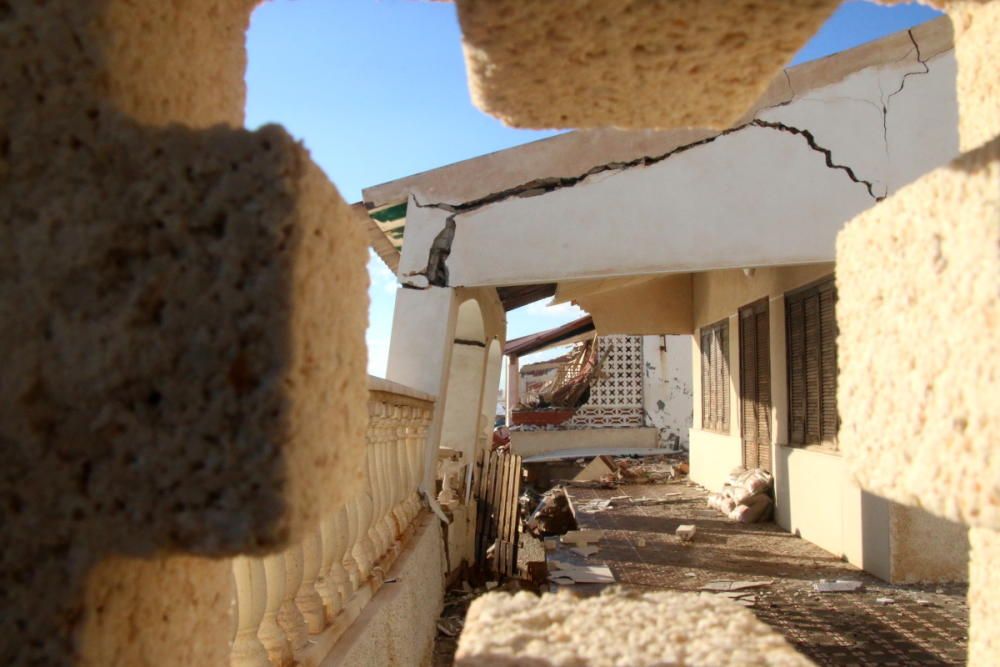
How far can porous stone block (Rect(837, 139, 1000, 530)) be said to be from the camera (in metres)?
0.82

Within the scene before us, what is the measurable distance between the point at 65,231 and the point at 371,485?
2679mm

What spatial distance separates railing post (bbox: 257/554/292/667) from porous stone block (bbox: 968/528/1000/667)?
5.36 feet

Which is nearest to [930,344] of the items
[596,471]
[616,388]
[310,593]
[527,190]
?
[310,593]

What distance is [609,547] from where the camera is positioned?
699 cm

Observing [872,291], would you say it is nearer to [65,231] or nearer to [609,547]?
[65,231]

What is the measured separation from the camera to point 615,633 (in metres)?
1.03

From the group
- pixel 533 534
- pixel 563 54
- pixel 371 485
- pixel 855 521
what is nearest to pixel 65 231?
pixel 563 54

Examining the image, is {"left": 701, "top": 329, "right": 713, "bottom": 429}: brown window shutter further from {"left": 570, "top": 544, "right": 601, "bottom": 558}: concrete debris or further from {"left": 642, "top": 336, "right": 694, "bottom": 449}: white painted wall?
{"left": 642, "top": 336, "right": 694, "bottom": 449}: white painted wall

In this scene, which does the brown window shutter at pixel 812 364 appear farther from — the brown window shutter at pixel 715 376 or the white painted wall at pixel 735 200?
the brown window shutter at pixel 715 376

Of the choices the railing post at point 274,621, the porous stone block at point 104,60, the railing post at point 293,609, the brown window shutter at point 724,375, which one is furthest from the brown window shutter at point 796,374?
the porous stone block at point 104,60

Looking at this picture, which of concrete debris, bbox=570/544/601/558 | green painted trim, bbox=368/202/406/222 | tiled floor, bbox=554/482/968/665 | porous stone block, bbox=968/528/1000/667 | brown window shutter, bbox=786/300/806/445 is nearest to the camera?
porous stone block, bbox=968/528/1000/667

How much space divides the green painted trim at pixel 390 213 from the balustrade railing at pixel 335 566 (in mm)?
2140

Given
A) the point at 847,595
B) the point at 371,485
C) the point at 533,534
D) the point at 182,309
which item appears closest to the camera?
the point at 182,309

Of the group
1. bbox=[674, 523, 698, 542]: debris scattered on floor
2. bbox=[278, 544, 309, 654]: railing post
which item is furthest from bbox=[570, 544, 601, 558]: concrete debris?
bbox=[278, 544, 309, 654]: railing post
